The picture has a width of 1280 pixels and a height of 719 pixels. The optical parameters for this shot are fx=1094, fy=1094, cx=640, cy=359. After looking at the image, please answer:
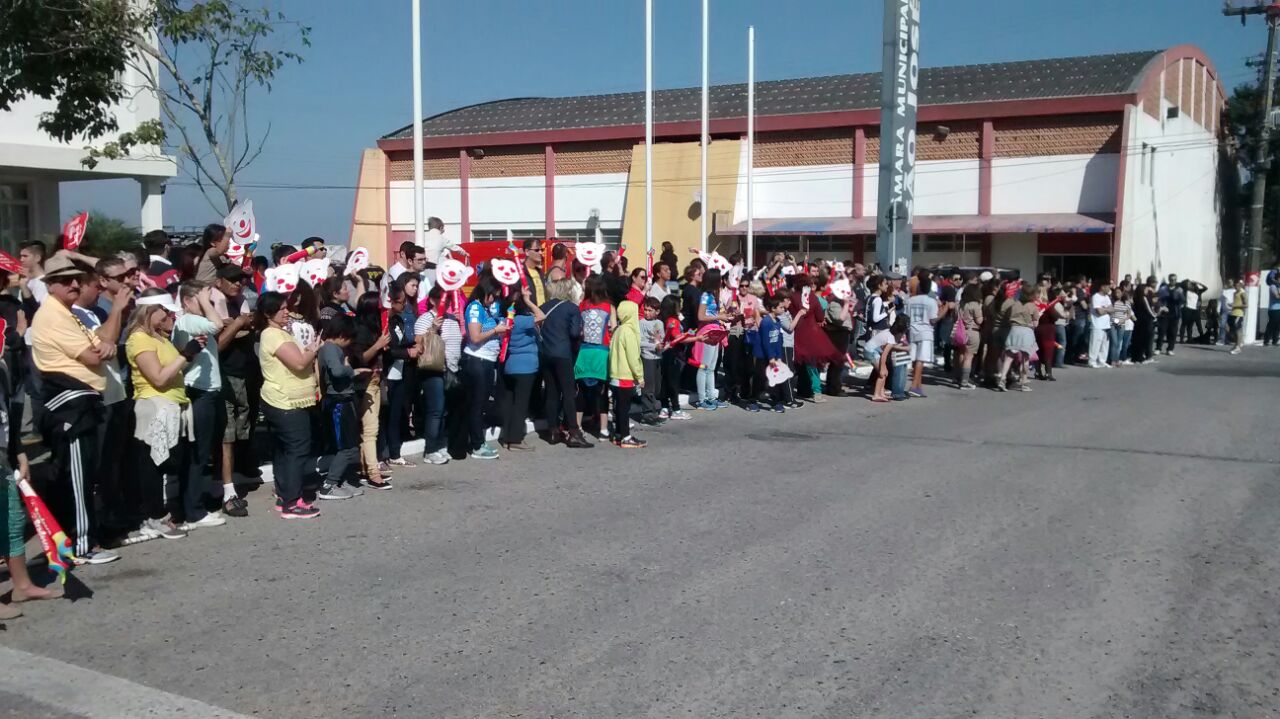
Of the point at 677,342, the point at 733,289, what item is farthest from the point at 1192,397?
the point at 677,342

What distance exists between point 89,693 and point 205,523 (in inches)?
116

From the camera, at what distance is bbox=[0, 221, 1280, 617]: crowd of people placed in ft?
22.6

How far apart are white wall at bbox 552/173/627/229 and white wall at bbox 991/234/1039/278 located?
1378 cm

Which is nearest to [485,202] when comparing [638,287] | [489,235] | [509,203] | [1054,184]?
[509,203]

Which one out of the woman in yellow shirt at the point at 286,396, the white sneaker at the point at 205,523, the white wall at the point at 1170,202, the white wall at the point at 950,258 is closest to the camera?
the white sneaker at the point at 205,523

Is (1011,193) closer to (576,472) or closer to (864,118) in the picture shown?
(864,118)

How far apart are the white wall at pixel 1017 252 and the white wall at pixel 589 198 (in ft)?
45.2

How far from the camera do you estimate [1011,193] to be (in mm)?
35719

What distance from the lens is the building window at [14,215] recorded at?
64.5 feet

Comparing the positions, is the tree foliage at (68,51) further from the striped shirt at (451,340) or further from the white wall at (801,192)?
the white wall at (801,192)

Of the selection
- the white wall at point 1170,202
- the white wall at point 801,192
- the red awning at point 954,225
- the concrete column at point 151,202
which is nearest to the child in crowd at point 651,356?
the concrete column at point 151,202

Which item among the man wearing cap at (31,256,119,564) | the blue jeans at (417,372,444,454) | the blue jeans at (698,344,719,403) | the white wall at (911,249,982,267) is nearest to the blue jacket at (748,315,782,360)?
the blue jeans at (698,344,719,403)

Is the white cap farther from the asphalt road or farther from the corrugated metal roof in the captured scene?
the corrugated metal roof

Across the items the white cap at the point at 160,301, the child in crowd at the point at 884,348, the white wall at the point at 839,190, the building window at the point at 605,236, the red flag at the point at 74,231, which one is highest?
the white wall at the point at 839,190
